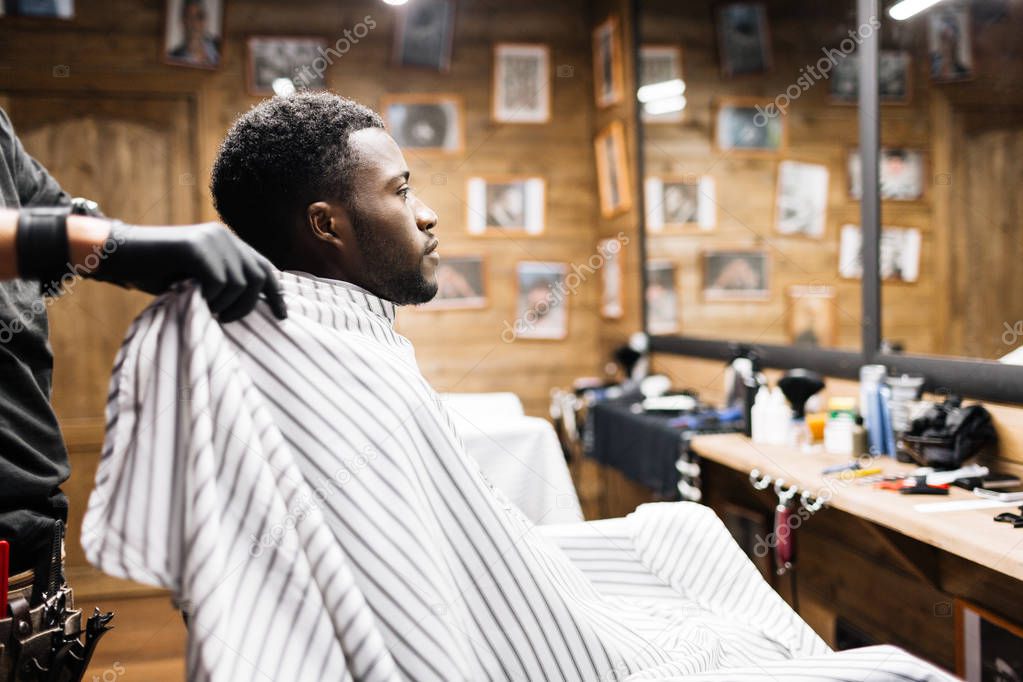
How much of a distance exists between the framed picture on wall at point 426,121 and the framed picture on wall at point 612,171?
76 centimetres

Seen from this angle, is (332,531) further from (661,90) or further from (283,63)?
(283,63)

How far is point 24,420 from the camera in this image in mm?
1205

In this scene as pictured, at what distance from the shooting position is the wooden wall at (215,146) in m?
3.78

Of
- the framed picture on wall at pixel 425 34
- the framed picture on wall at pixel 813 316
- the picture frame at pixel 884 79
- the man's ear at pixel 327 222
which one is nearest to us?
the man's ear at pixel 327 222

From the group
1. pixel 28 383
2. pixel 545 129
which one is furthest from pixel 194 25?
pixel 28 383

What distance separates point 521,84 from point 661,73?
2.66ft

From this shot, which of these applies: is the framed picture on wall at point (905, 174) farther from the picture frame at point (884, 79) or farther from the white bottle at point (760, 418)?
the white bottle at point (760, 418)

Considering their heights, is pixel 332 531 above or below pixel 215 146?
below

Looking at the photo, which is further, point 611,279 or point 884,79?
point 611,279

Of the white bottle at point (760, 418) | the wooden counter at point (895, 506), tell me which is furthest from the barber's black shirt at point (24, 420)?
the white bottle at point (760, 418)

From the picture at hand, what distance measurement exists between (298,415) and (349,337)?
14 centimetres

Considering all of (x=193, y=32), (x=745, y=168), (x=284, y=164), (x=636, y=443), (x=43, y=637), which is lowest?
(x=636, y=443)

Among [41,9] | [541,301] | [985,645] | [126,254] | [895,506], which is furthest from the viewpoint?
[541,301]

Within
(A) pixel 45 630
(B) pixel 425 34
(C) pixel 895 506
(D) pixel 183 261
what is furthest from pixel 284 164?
(B) pixel 425 34
